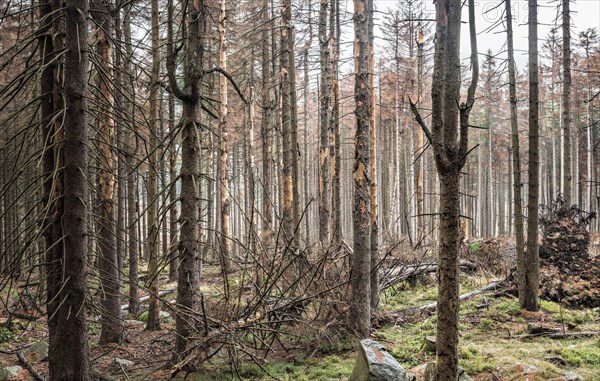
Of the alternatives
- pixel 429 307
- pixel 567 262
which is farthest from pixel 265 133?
pixel 567 262

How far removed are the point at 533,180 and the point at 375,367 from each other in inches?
220

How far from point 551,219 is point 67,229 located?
1141 centimetres

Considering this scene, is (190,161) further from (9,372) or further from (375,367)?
(9,372)

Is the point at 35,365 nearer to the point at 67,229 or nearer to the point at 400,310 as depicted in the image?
the point at 67,229

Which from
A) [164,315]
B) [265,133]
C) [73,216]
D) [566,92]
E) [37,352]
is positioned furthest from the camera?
[566,92]

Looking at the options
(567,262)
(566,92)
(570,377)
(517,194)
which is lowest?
(570,377)

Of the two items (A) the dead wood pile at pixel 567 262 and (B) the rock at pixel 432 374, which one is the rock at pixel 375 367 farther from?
(A) the dead wood pile at pixel 567 262

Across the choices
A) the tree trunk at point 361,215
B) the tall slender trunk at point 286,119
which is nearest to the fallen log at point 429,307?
the tree trunk at point 361,215

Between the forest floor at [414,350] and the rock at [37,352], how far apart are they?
0.03 m

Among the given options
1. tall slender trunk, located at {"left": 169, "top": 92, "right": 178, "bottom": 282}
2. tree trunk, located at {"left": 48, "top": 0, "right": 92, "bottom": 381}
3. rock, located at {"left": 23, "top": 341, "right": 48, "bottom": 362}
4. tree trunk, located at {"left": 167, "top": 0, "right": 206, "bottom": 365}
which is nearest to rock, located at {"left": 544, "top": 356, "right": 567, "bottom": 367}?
tree trunk, located at {"left": 167, "top": 0, "right": 206, "bottom": 365}

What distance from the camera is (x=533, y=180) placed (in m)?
8.33

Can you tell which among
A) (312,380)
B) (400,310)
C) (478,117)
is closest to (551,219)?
(400,310)

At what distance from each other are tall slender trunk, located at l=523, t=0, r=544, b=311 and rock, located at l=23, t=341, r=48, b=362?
8.80 meters

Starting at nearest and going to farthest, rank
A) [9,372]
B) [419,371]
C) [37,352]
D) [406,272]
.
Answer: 1. [419,371]
2. [9,372]
3. [37,352]
4. [406,272]
